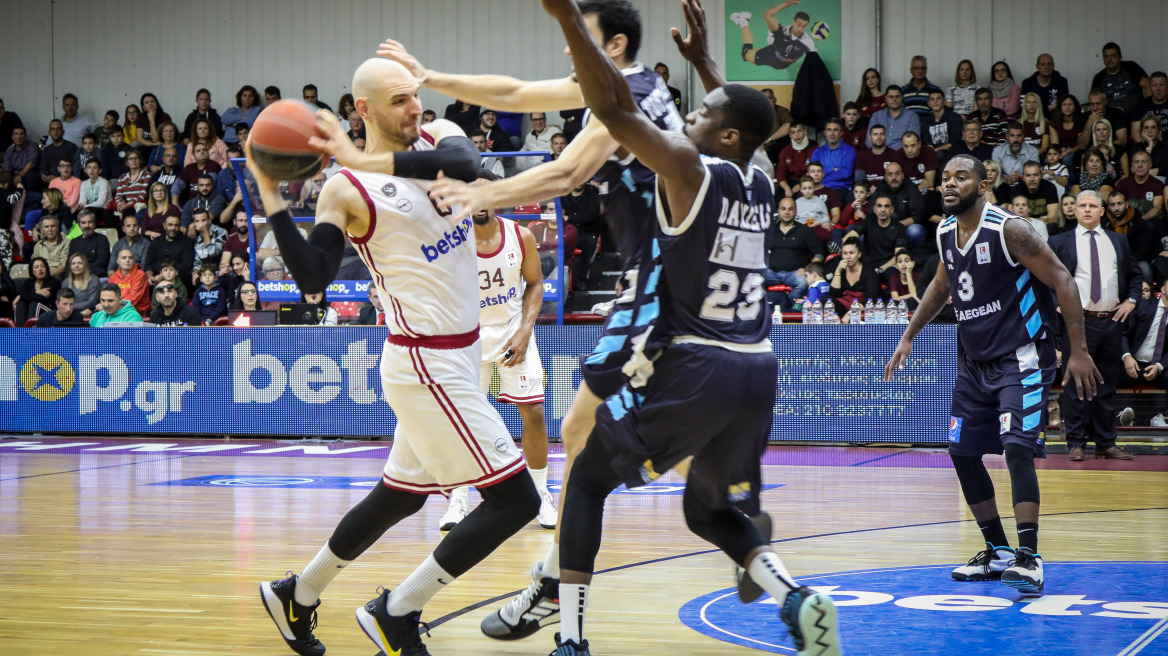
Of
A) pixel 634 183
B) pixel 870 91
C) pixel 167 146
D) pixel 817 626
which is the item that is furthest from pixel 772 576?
pixel 167 146

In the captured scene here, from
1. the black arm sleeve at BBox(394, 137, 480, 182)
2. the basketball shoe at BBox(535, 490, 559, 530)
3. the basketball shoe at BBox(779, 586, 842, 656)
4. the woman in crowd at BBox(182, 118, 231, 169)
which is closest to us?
the basketball shoe at BBox(779, 586, 842, 656)

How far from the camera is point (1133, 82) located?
48.3 feet

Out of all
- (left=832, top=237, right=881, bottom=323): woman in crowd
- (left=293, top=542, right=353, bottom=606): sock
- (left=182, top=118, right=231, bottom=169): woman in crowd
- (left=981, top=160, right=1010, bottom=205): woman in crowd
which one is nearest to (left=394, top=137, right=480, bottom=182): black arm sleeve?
(left=293, top=542, right=353, bottom=606): sock

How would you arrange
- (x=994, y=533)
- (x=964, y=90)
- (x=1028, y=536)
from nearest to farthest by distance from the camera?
(x=1028, y=536), (x=994, y=533), (x=964, y=90)

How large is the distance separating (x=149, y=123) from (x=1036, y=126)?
42.8ft

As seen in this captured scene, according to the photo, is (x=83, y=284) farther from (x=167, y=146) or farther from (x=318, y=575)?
(x=318, y=575)

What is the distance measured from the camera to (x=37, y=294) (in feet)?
49.6

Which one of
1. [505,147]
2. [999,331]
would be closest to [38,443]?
[505,147]

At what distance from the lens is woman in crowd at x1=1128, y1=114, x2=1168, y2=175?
13758 millimetres

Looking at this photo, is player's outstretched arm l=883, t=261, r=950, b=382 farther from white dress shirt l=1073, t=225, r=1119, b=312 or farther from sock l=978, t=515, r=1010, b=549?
white dress shirt l=1073, t=225, r=1119, b=312

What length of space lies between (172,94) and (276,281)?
8.56m

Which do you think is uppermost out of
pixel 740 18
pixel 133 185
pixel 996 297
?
pixel 740 18

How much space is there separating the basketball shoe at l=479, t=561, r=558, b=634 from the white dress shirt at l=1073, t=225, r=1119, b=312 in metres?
7.33

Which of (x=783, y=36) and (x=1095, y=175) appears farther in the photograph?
(x=783, y=36)
